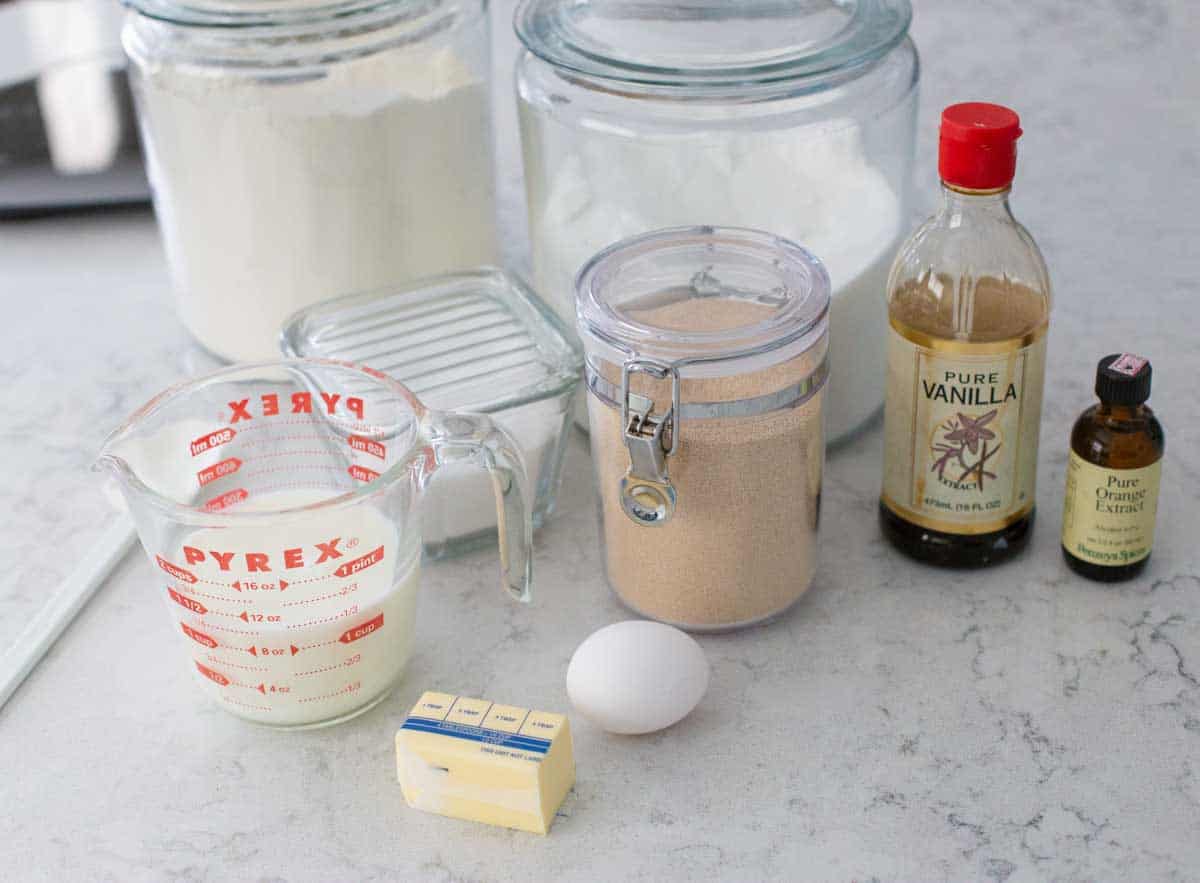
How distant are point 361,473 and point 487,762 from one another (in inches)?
9.4

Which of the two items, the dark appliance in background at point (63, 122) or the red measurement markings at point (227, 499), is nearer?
the red measurement markings at point (227, 499)

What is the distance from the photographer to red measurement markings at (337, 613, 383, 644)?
0.81 meters

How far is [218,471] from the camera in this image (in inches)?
36.3

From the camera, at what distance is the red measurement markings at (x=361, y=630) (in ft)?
2.66

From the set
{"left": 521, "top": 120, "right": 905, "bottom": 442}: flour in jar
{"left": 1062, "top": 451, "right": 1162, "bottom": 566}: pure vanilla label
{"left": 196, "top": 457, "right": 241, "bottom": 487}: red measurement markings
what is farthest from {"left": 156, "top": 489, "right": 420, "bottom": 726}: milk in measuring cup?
{"left": 1062, "top": 451, "right": 1162, "bottom": 566}: pure vanilla label

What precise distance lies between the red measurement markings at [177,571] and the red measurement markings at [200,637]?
4cm

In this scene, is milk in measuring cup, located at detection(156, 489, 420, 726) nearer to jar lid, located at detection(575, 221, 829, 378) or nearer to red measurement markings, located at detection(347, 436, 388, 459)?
red measurement markings, located at detection(347, 436, 388, 459)

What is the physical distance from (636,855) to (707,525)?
0.20 m

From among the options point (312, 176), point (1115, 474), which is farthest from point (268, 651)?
point (1115, 474)

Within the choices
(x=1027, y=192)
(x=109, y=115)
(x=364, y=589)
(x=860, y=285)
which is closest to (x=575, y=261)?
(x=860, y=285)

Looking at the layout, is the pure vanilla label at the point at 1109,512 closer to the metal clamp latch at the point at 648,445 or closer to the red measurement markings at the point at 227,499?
the metal clamp latch at the point at 648,445

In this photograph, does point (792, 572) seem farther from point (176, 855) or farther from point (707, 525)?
point (176, 855)

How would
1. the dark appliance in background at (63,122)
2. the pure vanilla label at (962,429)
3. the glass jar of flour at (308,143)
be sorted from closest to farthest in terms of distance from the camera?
the pure vanilla label at (962,429)
the glass jar of flour at (308,143)
the dark appliance in background at (63,122)

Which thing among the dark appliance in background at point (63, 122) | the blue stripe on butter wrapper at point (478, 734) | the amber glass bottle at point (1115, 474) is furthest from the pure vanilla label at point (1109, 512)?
the dark appliance in background at point (63, 122)
